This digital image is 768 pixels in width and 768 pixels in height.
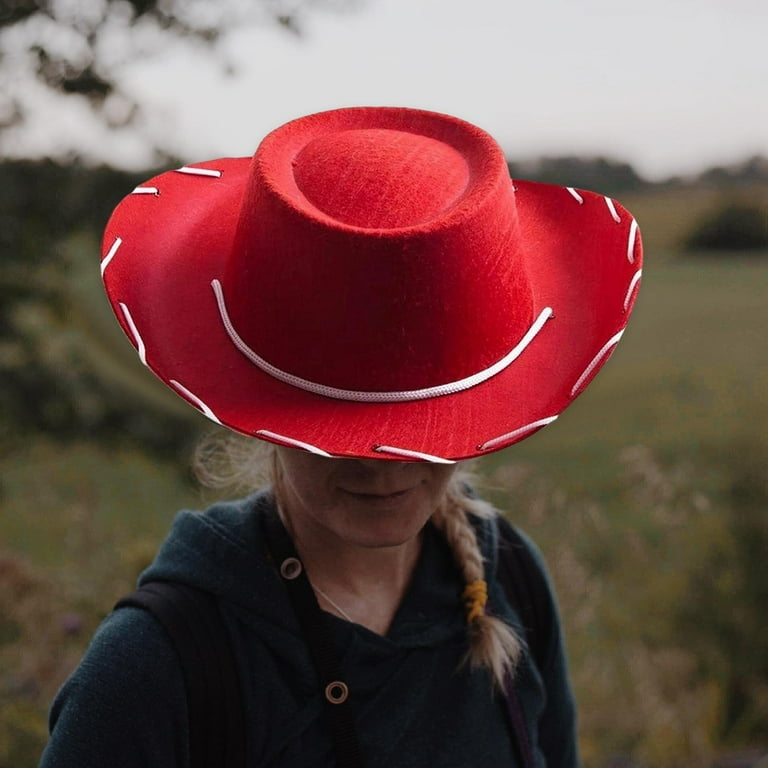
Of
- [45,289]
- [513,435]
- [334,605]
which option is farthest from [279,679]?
[45,289]

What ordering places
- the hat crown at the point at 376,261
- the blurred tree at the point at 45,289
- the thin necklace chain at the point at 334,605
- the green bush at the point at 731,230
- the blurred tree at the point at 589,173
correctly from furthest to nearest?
1. the green bush at the point at 731,230
2. the blurred tree at the point at 589,173
3. the blurred tree at the point at 45,289
4. the thin necklace chain at the point at 334,605
5. the hat crown at the point at 376,261

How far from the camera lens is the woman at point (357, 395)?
1290 mm

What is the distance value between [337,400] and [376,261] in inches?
7.7

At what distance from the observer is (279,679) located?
4.69ft

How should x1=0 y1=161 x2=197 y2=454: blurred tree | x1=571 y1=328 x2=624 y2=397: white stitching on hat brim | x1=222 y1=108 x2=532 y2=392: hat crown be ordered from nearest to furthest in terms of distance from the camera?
x1=222 y1=108 x2=532 y2=392: hat crown
x1=571 y1=328 x2=624 y2=397: white stitching on hat brim
x1=0 y1=161 x2=197 y2=454: blurred tree

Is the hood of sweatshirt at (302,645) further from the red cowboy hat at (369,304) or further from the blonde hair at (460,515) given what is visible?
the red cowboy hat at (369,304)

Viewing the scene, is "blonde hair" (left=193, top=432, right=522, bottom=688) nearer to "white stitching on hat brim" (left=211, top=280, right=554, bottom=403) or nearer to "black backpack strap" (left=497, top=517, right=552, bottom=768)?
"black backpack strap" (left=497, top=517, right=552, bottom=768)

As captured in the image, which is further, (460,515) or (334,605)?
(460,515)

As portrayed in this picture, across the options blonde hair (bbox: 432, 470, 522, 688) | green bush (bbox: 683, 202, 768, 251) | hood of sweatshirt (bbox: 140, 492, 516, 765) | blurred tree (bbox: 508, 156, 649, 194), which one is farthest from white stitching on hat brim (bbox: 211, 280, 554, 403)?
green bush (bbox: 683, 202, 768, 251)

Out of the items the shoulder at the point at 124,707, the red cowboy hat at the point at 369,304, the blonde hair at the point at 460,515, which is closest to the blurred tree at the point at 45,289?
the blonde hair at the point at 460,515

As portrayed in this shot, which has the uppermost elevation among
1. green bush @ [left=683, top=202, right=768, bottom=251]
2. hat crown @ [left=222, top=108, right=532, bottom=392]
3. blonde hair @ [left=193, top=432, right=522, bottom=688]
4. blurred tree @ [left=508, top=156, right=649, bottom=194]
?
hat crown @ [left=222, top=108, right=532, bottom=392]

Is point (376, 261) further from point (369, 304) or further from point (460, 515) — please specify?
point (460, 515)

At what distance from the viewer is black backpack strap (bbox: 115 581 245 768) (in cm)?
134

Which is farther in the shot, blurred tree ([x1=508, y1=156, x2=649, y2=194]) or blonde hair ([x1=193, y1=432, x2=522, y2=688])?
blurred tree ([x1=508, y1=156, x2=649, y2=194])
